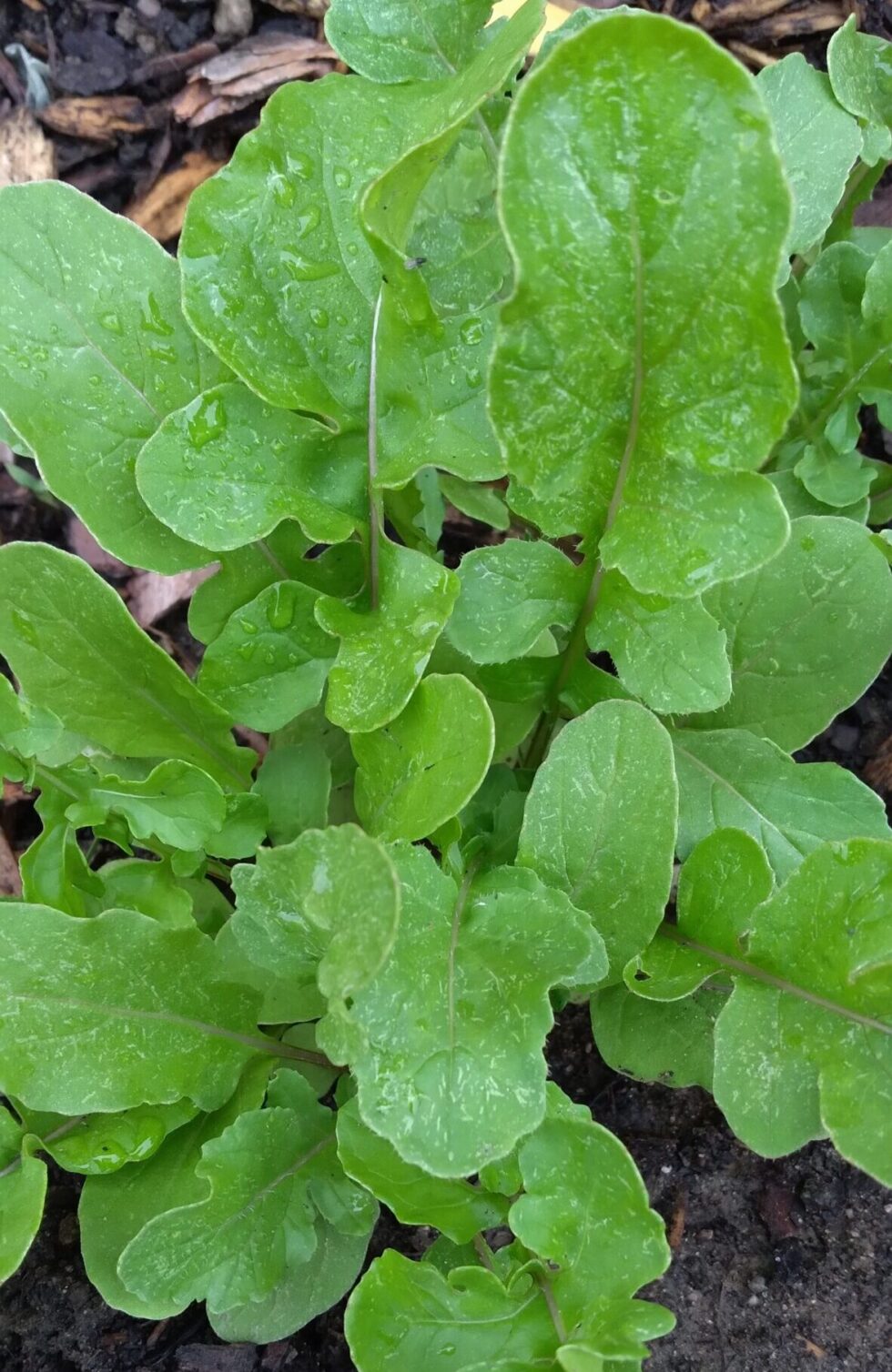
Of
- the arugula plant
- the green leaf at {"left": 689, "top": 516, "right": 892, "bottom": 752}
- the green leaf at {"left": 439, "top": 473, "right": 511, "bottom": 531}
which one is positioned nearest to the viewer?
the arugula plant

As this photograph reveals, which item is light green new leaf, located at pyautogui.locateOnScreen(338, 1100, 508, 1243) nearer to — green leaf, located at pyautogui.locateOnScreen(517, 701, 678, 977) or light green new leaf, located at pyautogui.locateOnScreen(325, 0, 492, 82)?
green leaf, located at pyautogui.locateOnScreen(517, 701, 678, 977)

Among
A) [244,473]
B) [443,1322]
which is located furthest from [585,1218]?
[244,473]

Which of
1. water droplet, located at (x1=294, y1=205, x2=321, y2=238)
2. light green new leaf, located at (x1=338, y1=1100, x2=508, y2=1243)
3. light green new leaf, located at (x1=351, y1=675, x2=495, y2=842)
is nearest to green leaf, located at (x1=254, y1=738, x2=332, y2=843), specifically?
light green new leaf, located at (x1=351, y1=675, x2=495, y2=842)

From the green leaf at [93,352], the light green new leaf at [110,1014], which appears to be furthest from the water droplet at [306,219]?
the light green new leaf at [110,1014]

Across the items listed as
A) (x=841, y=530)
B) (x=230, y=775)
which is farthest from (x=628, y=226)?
(x=230, y=775)

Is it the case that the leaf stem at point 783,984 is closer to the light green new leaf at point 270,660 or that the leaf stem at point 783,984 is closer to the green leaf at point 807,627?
the green leaf at point 807,627

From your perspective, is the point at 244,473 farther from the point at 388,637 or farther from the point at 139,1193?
the point at 139,1193
